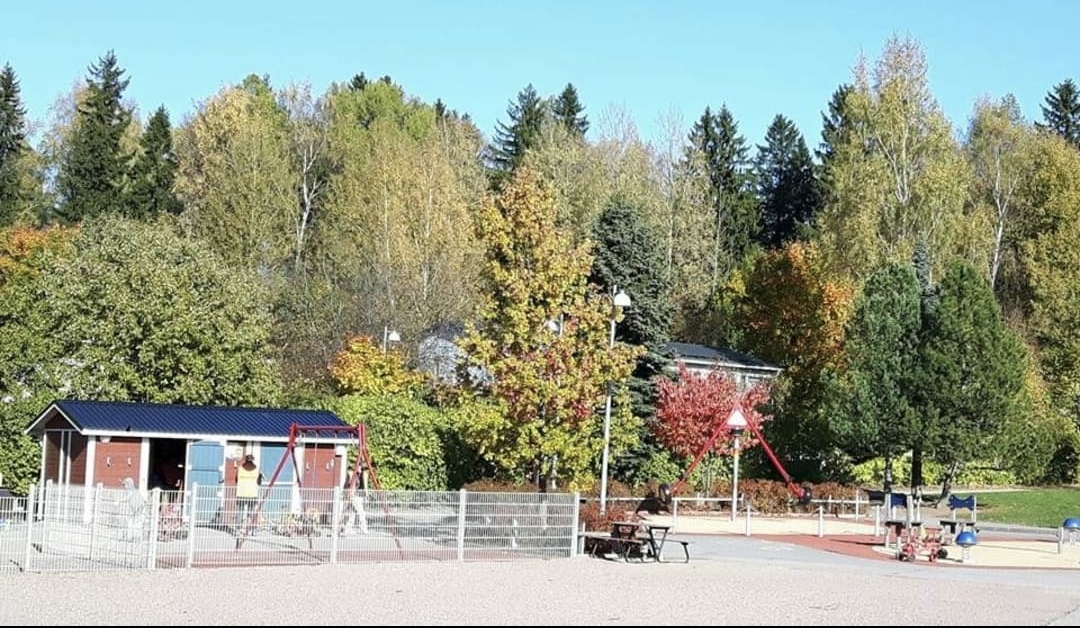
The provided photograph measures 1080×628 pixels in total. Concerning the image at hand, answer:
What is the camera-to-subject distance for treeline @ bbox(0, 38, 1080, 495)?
35500 mm

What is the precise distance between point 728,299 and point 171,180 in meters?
30.2

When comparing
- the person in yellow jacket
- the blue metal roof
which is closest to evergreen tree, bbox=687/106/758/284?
the blue metal roof

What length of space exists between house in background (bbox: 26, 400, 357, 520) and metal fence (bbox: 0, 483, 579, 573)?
5086 millimetres

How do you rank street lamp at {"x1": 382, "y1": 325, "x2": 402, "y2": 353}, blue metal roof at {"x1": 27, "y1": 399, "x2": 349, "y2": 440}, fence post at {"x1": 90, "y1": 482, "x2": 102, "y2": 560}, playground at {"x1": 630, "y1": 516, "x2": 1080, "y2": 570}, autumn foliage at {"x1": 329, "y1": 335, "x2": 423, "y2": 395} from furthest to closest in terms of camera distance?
street lamp at {"x1": 382, "y1": 325, "x2": 402, "y2": 353} < autumn foliage at {"x1": 329, "y1": 335, "x2": 423, "y2": 395} < blue metal roof at {"x1": 27, "y1": 399, "x2": 349, "y2": 440} < playground at {"x1": 630, "y1": 516, "x2": 1080, "y2": 570} < fence post at {"x1": 90, "y1": 482, "x2": 102, "y2": 560}

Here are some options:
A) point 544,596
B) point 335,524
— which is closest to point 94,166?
point 335,524

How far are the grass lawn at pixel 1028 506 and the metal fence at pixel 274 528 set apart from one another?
20625 mm

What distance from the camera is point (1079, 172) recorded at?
60.2m

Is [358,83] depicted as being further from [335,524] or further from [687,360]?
[335,524]

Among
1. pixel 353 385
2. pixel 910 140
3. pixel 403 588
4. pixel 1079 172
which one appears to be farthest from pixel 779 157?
pixel 403 588

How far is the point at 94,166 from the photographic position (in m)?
65.1

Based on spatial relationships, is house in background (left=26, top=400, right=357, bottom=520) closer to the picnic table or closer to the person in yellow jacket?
the person in yellow jacket

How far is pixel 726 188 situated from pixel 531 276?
54.4 m

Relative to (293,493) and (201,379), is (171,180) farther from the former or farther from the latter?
(293,493)

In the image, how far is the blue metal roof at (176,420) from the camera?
29.5 meters
